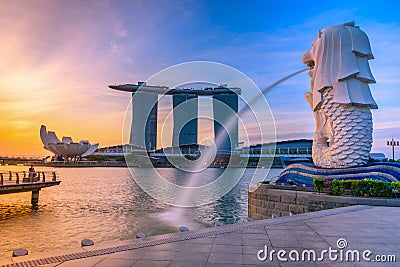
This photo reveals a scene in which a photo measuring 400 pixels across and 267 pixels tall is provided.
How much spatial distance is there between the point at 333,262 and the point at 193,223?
979 cm

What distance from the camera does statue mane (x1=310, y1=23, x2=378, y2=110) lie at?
16.7 m

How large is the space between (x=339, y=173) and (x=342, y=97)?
379 cm

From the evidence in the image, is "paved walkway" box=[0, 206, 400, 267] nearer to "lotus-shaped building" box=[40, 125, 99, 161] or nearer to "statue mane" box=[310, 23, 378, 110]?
"statue mane" box=[310, 23, 378, 110]

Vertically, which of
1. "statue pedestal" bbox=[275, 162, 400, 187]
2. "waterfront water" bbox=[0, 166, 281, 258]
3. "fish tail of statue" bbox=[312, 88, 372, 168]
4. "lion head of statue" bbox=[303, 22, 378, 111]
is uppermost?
"lion head of statue" bbox=[303, 22, 378, 111]

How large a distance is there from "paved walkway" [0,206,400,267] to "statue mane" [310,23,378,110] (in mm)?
10465

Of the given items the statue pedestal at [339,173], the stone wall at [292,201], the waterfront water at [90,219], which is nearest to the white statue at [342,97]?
the statue pedestal at [339,173]

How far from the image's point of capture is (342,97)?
16547 millimetres

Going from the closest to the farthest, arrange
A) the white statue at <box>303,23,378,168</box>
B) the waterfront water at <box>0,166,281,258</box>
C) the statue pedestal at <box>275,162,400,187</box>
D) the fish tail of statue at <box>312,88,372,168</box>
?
the waterfront water at <box>0,166,281,258</box> → the statue pedestal at <box>275,162,400,187</box> → the fish tail of statue at <box>312,88,372,168</box> → the white statue at <box>303,23,378,168</box>

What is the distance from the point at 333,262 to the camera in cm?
461

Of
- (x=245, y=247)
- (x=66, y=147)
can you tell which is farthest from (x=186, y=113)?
(x=66, y=147)

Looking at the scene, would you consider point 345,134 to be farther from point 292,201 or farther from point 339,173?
point 292,201

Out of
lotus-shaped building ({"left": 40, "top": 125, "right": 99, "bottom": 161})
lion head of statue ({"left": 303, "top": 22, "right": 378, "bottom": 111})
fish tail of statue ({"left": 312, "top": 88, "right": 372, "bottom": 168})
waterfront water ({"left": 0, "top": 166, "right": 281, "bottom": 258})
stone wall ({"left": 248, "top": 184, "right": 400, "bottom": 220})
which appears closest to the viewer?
stone wall ({"left": 248, "top": 184, "right": 400, "bottom": 220})

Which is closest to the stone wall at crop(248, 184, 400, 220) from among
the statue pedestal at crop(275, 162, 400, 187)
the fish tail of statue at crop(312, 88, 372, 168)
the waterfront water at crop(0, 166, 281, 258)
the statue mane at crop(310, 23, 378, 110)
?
the waterfront water at crop(0, 166, 281, 258)

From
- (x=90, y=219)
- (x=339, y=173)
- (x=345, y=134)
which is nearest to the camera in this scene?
(x=90, y=219)
